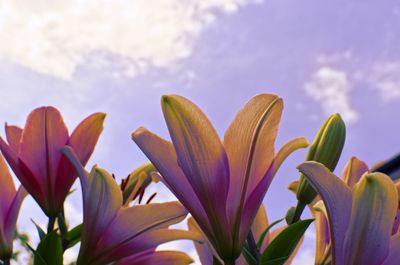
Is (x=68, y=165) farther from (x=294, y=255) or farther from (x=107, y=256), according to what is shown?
(x=294, y=255)

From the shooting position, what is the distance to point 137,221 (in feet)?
2.29

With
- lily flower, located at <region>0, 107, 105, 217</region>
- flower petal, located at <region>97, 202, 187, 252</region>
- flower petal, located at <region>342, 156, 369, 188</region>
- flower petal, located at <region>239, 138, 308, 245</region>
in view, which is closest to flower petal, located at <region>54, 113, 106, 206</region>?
lily flower, located at <region>0, 107, 105, 217</region>

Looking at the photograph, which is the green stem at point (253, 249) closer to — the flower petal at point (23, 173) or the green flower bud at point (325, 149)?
the green flower bud at point (325, 149)

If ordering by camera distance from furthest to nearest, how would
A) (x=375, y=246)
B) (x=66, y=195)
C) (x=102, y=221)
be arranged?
(x=66, y=195) → (x=102, y=221) → (x=375, y=246)

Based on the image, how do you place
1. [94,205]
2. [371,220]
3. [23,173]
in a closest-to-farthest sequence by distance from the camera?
1. [371,220]
2. [94,205]
3. [23,173]

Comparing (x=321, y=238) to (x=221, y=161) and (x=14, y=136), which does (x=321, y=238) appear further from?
(x=14, y=136)

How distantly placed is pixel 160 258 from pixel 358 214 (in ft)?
0.91

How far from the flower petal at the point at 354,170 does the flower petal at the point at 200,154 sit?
0.59 ft

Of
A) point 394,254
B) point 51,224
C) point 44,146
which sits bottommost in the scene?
point 394,254

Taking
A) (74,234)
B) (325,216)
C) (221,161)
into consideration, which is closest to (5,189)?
(74,234)

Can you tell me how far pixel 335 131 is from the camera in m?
0.80

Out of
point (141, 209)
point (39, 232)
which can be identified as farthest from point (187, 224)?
point (39, 232)

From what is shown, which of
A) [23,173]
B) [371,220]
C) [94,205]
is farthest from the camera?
[23,173]

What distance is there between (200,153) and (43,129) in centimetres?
26
